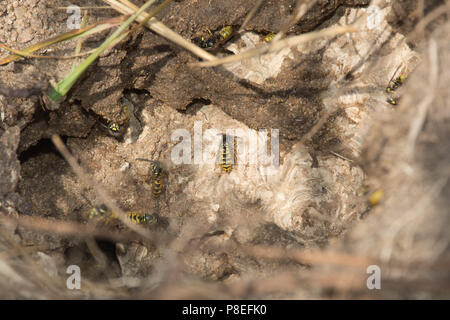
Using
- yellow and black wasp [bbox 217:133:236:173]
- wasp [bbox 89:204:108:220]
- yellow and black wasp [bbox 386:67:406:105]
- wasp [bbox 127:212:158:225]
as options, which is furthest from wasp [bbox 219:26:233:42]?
wasp [bbox 89:204:108:220]

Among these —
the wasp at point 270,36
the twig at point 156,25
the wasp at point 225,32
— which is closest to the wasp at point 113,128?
the twig at point 156,25

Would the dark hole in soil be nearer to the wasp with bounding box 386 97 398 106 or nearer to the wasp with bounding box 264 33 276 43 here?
the wasp with bounding box 264 33 276 43

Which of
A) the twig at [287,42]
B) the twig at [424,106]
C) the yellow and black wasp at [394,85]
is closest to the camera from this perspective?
the twig at [424,106]

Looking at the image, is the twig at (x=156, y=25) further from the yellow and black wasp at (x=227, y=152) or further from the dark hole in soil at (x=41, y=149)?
the dark hole in soil at (x=41, y=149)

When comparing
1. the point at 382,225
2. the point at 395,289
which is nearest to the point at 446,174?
the point at 382,225

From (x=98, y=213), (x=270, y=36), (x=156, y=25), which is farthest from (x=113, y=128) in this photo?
(x=270, y=36)

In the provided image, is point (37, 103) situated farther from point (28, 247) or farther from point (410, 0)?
point (410, 0)
